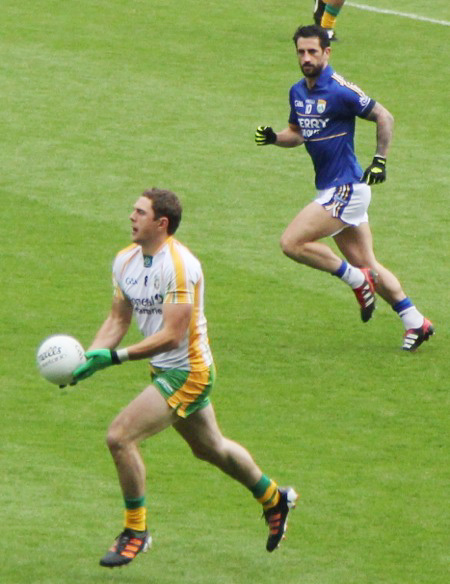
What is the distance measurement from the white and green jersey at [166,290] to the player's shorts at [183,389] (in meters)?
0.05

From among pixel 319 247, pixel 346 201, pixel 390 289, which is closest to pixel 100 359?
pixel 319 247

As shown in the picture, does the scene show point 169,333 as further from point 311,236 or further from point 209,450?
point 311,236

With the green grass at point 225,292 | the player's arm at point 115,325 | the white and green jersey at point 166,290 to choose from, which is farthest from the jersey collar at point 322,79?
the player's arm at point 115,325

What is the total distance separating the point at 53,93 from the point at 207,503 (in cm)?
1130

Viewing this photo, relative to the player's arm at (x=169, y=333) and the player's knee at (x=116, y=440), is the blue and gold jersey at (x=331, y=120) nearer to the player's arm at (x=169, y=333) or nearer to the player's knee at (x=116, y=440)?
the player's arm at (x=169, y=333)

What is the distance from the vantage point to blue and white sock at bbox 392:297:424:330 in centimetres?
1366

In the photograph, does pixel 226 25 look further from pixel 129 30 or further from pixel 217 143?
pixel 217 143

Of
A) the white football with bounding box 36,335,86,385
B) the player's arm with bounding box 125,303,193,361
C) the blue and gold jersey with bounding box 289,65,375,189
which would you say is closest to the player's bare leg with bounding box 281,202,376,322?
the blue and gold jersey with bounding box 289,65,375,189

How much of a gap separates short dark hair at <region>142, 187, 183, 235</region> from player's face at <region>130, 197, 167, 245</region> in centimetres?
2

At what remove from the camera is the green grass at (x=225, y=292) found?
10.1 meters

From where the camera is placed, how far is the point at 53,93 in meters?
21.0

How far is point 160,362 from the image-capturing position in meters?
9.80

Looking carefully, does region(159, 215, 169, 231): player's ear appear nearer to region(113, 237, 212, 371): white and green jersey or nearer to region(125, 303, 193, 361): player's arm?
region(113, 237, 212, 371): white and green jersey

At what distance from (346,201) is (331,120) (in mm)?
669
